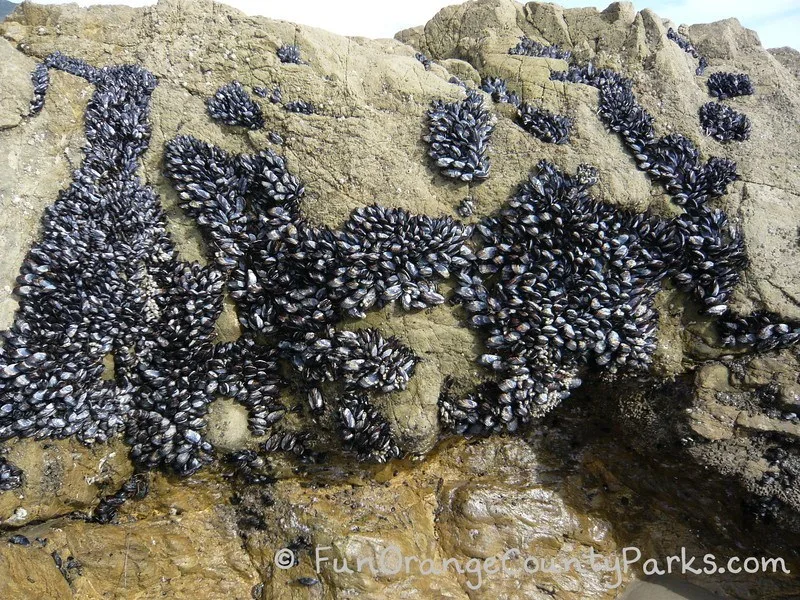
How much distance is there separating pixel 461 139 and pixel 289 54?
6.64 feet

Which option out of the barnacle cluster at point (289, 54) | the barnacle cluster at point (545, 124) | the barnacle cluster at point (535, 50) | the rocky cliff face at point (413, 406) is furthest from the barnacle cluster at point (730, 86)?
the barnacle cluster at point (289, 54)

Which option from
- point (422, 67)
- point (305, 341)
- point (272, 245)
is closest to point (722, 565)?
point (305, 341)

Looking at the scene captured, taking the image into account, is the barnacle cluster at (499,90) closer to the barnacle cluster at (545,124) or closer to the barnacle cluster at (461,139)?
the barnacle cluster at (545,124)

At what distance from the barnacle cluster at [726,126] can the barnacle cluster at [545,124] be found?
5.08ft

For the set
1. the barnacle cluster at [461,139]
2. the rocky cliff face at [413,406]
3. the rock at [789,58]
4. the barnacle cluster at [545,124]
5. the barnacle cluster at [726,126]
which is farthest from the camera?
the rock at [789,58]

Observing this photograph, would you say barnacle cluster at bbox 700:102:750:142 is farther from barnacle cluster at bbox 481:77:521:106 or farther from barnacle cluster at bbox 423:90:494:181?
barnacle cluster at bbox 423:90:494:181

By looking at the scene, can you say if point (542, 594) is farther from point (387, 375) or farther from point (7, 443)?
point (7, 443)

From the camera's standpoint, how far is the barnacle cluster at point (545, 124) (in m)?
5.21

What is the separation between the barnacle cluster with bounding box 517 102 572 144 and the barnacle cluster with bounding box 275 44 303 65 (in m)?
2.42

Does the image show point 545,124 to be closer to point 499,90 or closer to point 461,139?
point 499,90

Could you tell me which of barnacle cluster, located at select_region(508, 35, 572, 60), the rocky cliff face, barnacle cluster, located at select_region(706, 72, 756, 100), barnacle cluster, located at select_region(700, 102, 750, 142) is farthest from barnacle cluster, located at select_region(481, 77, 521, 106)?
barnacle cluster, located at select_region(706, 72, 756, 100)

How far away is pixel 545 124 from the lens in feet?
17.2

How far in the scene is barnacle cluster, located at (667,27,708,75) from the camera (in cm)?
639

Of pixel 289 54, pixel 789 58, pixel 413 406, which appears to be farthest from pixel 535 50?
pixel 413 406
